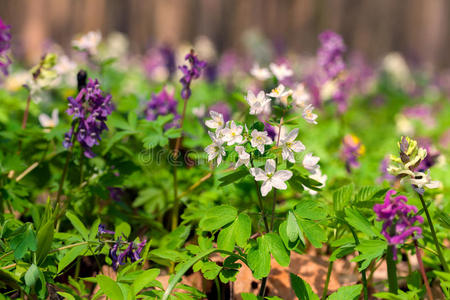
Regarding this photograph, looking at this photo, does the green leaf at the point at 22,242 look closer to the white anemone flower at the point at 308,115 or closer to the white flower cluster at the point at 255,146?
the white flower cluster at the point at 255,146

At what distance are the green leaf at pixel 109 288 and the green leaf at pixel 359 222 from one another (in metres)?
0.69

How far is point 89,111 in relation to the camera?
155 centimetres

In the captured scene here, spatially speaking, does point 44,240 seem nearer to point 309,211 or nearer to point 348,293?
point 309,211

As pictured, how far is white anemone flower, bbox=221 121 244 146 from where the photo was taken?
1.23 m

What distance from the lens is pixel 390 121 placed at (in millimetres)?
4996

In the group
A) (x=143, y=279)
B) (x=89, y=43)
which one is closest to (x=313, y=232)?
(x=143, y=279)

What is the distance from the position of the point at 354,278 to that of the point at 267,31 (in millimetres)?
6414

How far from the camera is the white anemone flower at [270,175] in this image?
122 centimetres

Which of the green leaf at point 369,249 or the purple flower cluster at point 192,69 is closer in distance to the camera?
the green leaf at point 369,249

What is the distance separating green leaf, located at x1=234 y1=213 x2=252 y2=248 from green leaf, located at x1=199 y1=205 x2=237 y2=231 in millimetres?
24

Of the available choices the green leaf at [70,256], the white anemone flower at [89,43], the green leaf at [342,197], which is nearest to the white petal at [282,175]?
the green leaf at [342,197]

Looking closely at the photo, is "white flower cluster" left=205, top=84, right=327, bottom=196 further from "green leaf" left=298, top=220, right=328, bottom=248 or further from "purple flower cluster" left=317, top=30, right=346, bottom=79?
"purple flower cluster" left=317, top=30, right=346, bottom=79

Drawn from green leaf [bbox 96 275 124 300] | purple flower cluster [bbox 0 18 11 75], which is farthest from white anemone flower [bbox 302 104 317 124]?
purple flower cluster [bbox 0 18 11 75]

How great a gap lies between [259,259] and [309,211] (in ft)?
0.69
